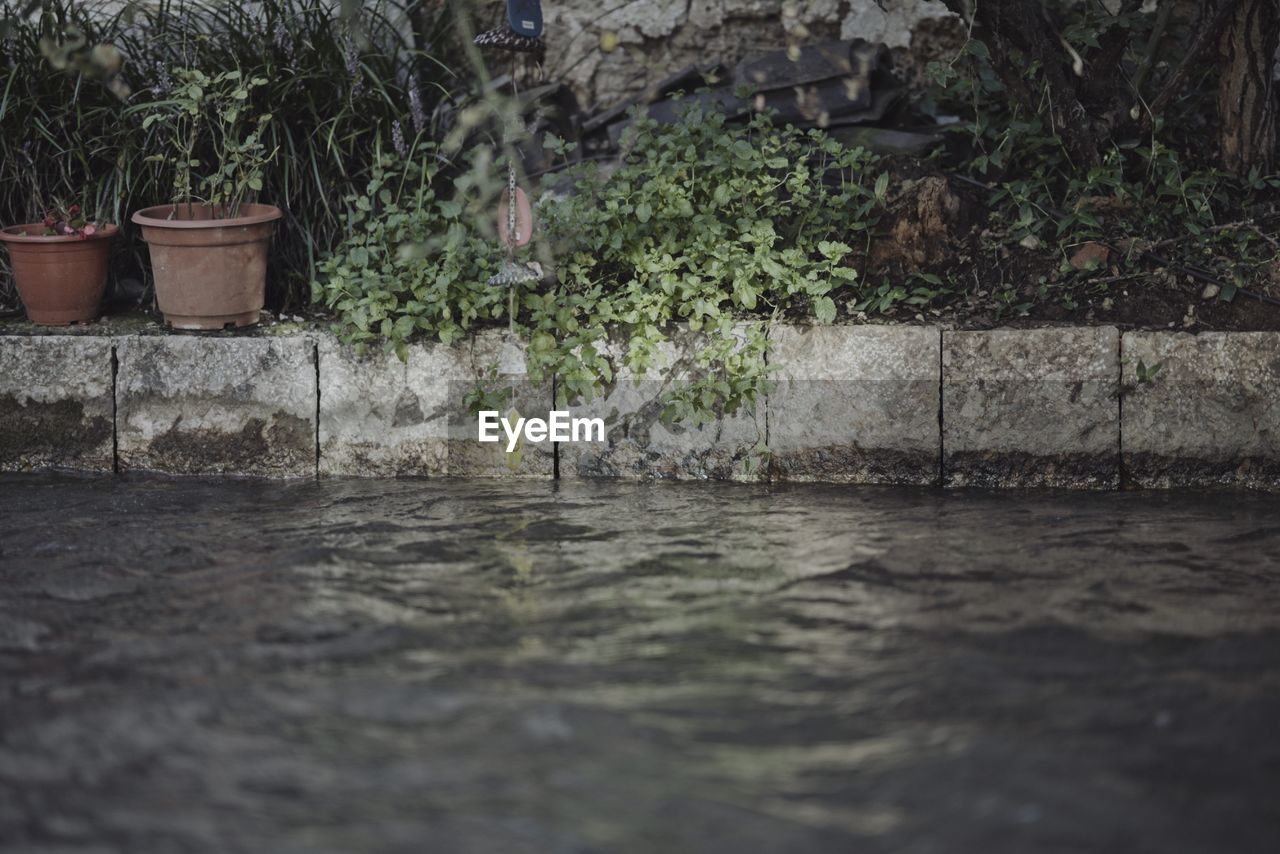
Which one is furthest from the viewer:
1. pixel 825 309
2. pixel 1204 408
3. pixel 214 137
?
pixel 214 137

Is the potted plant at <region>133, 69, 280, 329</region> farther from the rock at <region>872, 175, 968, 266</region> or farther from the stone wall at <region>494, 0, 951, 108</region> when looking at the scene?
the rock at <region>872, 175, 968, 266</region>

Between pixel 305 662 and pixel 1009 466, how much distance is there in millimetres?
2553

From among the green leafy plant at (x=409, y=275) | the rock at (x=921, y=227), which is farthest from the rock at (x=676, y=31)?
the green leafy plant at (x=409, y=275)

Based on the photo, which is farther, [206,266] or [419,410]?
[206,266]

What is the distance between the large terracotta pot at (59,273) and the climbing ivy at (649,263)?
866 millimetres

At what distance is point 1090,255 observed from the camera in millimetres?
5008

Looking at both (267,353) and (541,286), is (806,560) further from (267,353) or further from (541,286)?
(267,353)

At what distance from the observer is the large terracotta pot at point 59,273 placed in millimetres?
5219

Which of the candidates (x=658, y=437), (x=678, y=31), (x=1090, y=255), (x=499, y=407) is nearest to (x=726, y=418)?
(x=658, y=437)

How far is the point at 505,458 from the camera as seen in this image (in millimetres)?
4906

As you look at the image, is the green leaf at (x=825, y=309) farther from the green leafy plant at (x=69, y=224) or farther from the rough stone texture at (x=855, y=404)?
the green leafy plant at (x=69, y=224)

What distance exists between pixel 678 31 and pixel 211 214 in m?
2.39

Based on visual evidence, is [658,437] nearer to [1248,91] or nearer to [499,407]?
[499,407]

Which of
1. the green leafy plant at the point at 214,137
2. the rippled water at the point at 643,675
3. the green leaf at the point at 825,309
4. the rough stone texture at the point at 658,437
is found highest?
the green leafy plant at the point at 214,137
